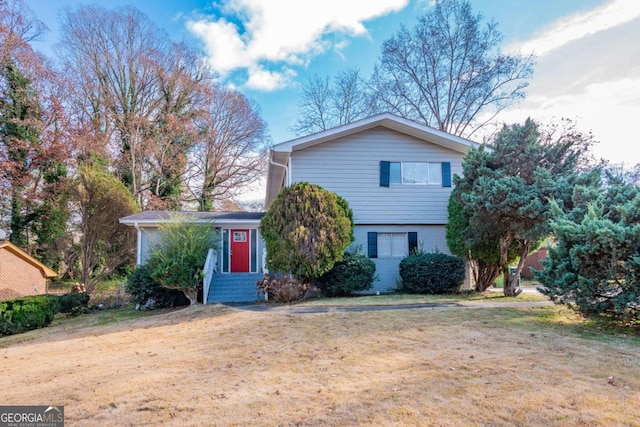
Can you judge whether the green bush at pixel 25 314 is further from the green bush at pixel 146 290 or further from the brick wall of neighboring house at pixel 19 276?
the brick wall of neighboring house at pixel 19 276

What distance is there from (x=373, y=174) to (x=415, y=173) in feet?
5.47

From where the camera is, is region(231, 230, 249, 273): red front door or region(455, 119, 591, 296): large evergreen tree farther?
region(231, 230, 249, 273): red front door

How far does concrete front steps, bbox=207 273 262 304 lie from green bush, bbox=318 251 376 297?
2.39 metres

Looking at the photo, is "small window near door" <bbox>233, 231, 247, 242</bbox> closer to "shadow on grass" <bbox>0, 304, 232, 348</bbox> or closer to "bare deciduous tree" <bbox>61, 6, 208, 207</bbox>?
"shadow on grass" <bbox>0, 304, 232, 348</bbox>

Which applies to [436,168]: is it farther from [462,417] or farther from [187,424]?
[187,424]

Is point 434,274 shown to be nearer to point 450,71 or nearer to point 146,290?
point 146,290

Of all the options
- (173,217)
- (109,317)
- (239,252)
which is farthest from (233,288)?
(109,317)

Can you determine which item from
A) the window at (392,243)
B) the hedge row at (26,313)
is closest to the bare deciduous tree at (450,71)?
the window at (392,243)

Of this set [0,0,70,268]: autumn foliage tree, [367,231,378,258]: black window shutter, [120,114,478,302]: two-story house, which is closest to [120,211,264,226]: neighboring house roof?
[120,114,478,302]: two-story house

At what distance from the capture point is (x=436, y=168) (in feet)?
48.9

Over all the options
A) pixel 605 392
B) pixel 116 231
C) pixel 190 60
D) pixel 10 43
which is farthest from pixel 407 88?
pixel 605 392

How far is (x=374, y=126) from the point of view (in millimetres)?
14688

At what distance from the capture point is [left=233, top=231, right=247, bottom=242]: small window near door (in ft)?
51.0

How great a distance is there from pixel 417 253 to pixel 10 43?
21.7 m
